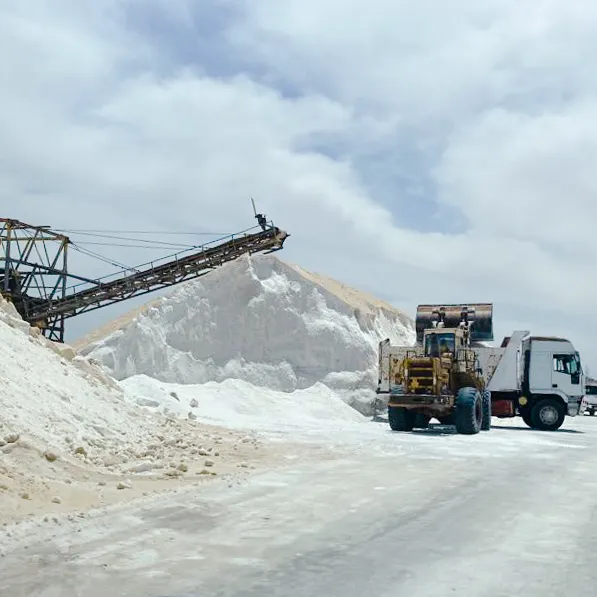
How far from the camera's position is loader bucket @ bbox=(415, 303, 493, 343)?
25.6 m

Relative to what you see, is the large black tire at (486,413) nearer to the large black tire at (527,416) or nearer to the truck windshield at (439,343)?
the truck windshield at (439,343)

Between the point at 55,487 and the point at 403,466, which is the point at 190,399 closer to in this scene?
the point at 403,466

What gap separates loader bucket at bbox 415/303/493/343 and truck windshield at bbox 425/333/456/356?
288 centimetres

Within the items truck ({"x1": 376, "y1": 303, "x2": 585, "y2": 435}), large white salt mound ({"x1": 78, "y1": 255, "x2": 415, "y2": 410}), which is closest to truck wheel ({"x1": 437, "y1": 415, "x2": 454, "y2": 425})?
truck ({"x1": 376, "y1": 303, "x2": 585, "y2": 435})

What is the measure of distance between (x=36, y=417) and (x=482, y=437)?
1276 cm

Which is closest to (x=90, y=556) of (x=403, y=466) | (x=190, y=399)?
(x=403, y=466)

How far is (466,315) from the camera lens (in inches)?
1013

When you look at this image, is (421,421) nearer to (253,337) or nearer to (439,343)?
(439,343)

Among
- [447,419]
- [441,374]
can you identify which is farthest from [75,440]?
[447,419]

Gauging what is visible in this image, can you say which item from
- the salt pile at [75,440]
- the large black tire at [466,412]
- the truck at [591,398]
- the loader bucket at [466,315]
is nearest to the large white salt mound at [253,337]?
the loader bucket at [466,315]

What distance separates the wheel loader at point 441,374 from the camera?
20.3m

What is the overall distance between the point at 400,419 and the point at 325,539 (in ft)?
47.6

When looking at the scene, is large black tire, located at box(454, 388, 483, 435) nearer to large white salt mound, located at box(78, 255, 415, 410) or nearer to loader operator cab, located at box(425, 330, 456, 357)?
loader operator cab, located at box(425, 330, 456, 357)

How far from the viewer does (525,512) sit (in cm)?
830
